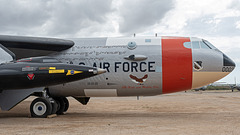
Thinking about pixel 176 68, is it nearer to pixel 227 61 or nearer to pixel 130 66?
pixel 130 66

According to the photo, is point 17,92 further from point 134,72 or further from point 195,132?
point 195,132

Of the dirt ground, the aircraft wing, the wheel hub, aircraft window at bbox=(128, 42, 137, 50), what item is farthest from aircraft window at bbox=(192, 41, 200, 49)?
the wheel hub

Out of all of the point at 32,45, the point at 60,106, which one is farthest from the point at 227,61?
the point at 32,45

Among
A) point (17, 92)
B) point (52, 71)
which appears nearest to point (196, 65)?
point (52, 71)

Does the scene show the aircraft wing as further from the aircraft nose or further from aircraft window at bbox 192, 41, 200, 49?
the aircraft nose

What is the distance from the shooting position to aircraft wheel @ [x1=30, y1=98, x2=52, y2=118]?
1102cm

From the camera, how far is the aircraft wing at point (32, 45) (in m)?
11.4

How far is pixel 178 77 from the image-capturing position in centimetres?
1088

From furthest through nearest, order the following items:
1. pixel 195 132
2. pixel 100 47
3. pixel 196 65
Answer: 1. pixel 100 47
2. pixel 196 65
3. pixel 195 132

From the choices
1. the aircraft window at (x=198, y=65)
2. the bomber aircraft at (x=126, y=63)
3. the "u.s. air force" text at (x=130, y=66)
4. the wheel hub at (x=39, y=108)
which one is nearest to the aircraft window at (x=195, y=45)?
the bomber aircraft at (x=126, y=63)

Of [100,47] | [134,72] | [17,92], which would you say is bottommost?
[17,92]

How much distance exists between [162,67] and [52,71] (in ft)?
15.7

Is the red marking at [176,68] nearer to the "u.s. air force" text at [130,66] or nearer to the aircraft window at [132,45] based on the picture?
the "u.s. air force" text at [130,66]

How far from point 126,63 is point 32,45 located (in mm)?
4516
